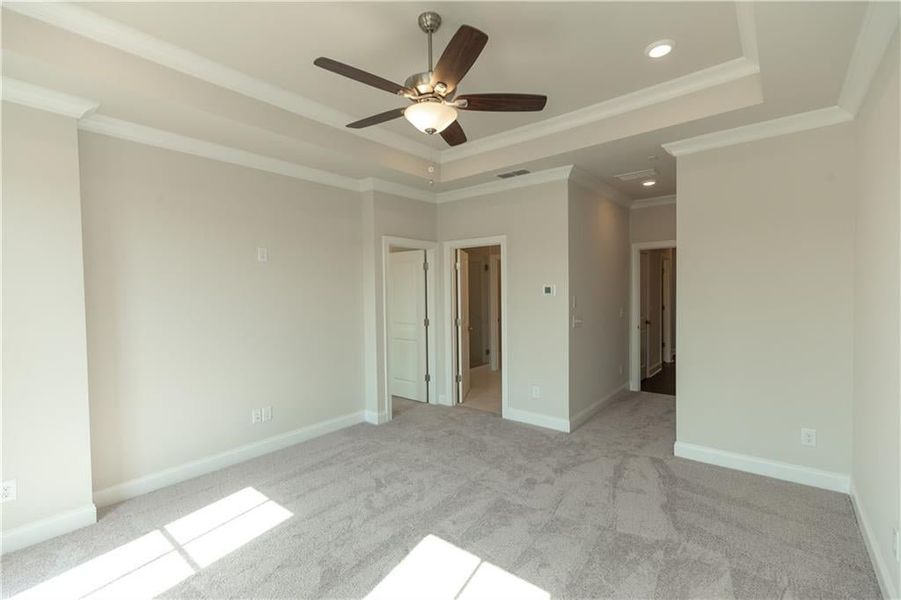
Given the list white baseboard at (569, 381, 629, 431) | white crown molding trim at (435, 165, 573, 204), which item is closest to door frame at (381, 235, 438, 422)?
white crown molding trim at (435, 165, 573, 204)

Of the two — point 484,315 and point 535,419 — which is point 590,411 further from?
point 484,315

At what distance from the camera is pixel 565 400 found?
13.9ft

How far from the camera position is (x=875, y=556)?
209cm

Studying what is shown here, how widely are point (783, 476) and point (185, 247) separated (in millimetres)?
4921

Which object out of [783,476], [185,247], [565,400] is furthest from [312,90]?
[783,476]

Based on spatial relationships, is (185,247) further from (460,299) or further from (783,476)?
(783,476)

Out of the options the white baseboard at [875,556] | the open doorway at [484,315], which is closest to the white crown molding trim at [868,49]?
the white baseboard at [875,556]

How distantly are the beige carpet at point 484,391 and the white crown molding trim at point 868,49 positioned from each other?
13.1ft

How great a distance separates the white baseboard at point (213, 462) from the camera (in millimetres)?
2912

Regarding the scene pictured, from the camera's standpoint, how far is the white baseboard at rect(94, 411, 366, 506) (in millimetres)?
2912

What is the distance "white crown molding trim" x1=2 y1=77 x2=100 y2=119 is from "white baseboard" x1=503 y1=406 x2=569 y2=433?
4343mm

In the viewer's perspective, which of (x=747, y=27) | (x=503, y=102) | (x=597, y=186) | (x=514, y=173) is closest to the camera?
(x=747, y=27)

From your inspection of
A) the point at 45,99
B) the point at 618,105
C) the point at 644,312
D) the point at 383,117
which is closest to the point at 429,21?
the point at 383,117

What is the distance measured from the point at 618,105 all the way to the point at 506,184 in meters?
1.47
